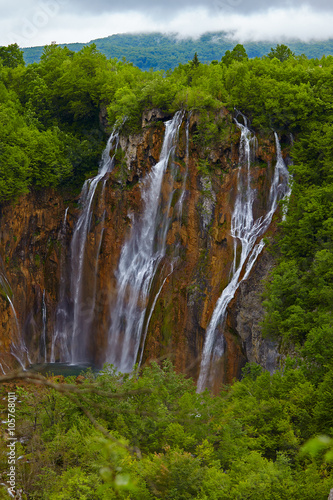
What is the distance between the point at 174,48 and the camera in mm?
81250

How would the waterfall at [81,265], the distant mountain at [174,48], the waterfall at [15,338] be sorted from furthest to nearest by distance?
the distant mountain at [174,48] < the waterfall at [81,265] < the waterfall at [15,338]

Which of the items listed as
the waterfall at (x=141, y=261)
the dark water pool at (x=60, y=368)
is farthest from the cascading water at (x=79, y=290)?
the waterfall at (x=141, y=261)

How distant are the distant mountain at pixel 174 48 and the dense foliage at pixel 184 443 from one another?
6342cm

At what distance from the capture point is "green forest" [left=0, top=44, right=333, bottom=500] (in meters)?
9.98

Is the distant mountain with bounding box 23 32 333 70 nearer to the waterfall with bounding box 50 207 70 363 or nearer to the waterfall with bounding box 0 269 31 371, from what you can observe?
the waterfall with bounding box 50 207 70 363

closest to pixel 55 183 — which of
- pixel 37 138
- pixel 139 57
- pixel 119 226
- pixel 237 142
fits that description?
pixel 37 138

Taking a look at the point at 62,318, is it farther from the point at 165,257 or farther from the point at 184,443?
the point at 184,443

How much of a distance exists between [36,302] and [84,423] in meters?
18.2

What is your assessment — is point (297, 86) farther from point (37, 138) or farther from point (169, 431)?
point (169, 431)

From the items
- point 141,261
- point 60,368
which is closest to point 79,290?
point 60,368

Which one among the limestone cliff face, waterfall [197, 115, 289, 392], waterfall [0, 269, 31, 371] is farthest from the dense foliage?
waterfall [0, 269, 31, 371]

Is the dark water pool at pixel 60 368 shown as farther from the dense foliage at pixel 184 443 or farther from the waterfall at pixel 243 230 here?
the dense foliage at pixel 184 443

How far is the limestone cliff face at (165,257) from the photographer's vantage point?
74.4 feet

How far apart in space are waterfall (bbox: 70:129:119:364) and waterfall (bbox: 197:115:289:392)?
9.25 m
